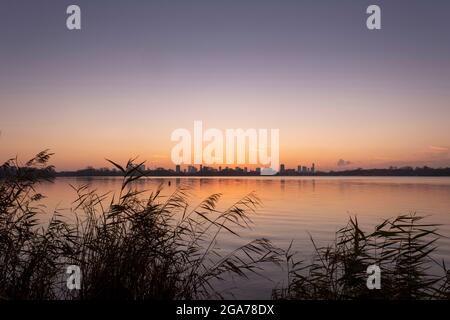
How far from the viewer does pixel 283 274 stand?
694 inches

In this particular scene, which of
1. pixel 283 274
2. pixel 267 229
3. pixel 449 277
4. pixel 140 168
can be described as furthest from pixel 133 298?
pixel 267 229

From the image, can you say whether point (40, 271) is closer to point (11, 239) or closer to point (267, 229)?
point (11, 239)

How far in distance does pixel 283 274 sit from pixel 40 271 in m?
11.0

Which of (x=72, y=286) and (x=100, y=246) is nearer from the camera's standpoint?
(x=72, y=286)

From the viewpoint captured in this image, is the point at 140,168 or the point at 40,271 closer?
the point at 40,271
